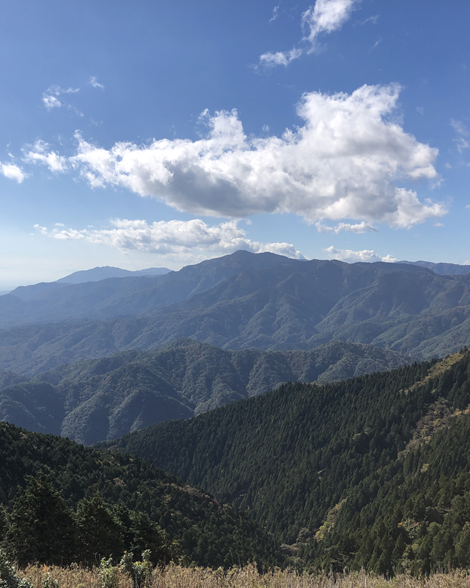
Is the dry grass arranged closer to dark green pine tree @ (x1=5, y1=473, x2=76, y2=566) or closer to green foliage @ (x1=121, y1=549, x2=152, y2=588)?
green foliage @ (x1=121, y1=549, x2=152, y2=588)

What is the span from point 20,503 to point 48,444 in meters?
83.7

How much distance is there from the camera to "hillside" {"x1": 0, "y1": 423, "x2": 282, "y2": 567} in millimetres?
88438

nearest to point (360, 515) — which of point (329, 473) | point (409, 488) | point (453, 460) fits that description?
point (409, 488)

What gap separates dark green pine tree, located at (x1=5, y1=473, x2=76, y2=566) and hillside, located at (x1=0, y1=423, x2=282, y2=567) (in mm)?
45027

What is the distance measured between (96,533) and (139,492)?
7330 centimetres

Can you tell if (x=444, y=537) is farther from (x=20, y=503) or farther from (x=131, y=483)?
(x=131, y=483)

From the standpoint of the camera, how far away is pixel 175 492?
11488cm

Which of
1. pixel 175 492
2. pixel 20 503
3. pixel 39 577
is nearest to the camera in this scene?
pixel 39 577

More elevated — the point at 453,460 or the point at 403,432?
the point at 453,460

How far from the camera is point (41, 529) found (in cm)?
3666

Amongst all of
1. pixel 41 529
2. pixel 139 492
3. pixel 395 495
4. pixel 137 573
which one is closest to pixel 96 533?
pixel 41 529

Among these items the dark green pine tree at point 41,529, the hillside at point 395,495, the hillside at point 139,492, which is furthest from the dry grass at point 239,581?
the hillside at point 139,492

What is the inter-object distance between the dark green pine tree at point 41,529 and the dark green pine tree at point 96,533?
115cm

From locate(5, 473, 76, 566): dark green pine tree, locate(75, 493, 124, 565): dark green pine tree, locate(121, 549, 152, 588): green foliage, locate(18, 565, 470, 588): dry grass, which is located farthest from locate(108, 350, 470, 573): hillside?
locate(5, 473, 76, 566): dark green pine tree
